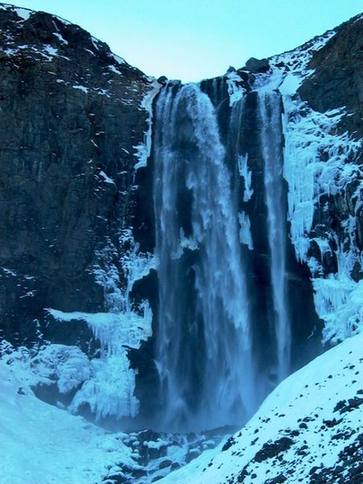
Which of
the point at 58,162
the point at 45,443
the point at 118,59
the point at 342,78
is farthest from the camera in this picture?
the point at 118,59

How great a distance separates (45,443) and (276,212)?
1534 centimetres

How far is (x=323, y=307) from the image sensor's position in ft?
101

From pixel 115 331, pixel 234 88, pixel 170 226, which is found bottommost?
pixel 115 331

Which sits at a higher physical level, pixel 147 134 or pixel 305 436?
pixel 147 134

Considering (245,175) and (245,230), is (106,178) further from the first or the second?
(245,230)

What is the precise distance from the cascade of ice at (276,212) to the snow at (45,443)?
8.61 metres

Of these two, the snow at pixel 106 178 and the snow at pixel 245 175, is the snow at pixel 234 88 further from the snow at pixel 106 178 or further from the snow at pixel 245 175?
the snow at pixel 106 178

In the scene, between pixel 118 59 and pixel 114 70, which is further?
pixel 118 59

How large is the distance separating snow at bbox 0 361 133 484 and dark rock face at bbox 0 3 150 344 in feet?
13.8

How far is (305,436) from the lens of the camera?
17531 mm

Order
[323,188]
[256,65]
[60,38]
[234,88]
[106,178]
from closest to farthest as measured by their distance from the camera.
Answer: [323,188], [106,178], [234,88], [60,38], [256,65]

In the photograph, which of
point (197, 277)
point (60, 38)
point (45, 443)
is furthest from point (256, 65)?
point (45, 443)

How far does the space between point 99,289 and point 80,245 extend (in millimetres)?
2491

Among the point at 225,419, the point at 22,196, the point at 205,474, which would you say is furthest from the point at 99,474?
the point at 22,196
